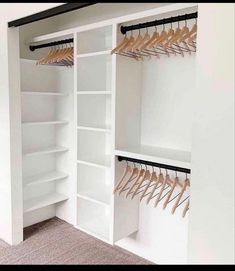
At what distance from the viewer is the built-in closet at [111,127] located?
2391 mm

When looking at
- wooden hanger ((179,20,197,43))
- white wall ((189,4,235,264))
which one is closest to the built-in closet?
wooden hanger ((179,20,197,43))

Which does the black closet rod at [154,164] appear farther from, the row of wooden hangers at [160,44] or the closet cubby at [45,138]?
the closet cubby at [45,138]

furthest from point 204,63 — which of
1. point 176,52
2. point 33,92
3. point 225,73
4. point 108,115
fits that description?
point 33,92

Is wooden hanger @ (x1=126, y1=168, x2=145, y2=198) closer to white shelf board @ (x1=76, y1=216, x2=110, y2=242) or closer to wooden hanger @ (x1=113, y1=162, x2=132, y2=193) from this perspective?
wooden hanger @ (x1=113, y1=162, x2=132, y2=193)

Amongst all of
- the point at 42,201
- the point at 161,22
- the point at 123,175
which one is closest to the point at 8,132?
the point at 42,201

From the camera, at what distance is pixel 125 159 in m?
2.47

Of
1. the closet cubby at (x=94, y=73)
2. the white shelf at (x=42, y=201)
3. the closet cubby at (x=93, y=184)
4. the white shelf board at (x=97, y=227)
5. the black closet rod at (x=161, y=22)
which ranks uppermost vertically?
the black closet rod at (x=161, y=22)

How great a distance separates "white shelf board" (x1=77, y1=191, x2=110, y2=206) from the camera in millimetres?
2658

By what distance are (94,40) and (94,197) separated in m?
1.58

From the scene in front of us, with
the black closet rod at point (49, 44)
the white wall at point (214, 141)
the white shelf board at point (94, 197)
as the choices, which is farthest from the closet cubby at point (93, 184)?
the white wall at point (214, 141)

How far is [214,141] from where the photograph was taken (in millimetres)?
1279

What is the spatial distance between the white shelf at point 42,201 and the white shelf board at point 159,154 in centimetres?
132

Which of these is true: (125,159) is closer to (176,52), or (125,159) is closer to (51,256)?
(176,52)

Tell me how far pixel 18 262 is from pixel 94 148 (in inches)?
51.4
